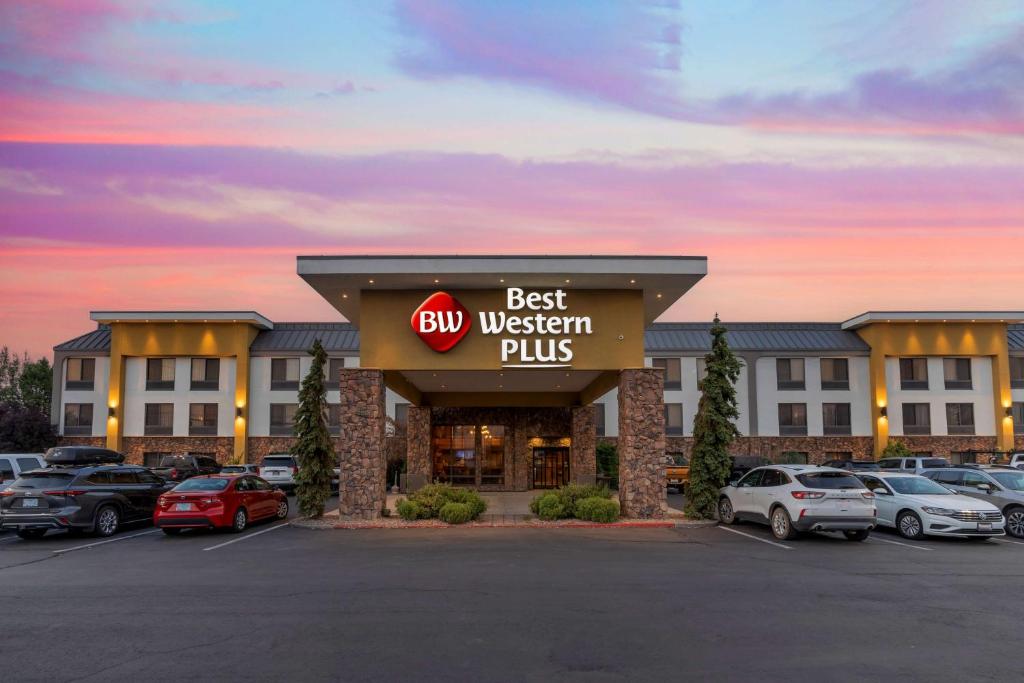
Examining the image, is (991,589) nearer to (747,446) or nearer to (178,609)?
(178,609)

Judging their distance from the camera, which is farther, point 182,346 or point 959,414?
point 959,414

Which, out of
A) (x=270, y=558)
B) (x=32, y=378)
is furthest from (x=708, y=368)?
(x=32, y=378)

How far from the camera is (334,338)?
48438 millimetres

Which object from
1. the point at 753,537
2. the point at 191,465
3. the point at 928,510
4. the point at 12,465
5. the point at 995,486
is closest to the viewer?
the point at 928,510

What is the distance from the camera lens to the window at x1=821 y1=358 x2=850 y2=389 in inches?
1859

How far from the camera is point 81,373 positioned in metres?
47.0

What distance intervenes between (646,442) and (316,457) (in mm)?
9041

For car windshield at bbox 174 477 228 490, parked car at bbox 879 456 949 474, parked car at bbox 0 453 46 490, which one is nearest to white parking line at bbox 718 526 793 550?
parked car at bbox 879 456 949 474

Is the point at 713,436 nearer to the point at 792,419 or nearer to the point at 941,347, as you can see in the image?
the point at 792,419

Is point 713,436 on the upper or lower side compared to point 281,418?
lower

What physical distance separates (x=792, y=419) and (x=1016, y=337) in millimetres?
15776

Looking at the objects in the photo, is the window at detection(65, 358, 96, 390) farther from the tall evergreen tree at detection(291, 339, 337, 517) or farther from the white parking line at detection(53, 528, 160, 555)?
the tall evergreen tree at detection(291, 339, 337, 517)

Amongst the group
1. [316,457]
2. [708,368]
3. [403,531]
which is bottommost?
[403,531]

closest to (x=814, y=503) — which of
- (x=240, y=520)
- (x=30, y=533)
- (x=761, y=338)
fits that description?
(x=240, y=520)
